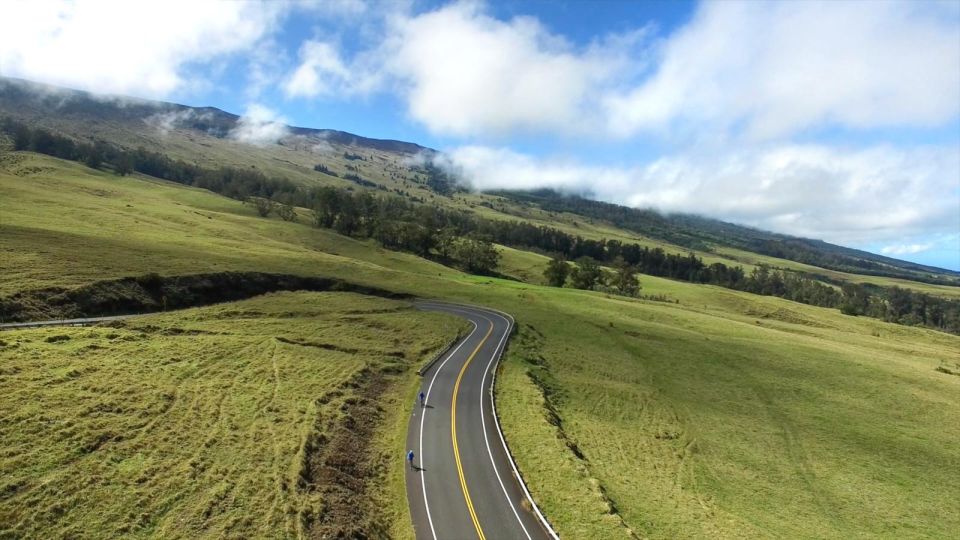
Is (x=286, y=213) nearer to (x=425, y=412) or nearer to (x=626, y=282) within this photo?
(x=626, y=282)

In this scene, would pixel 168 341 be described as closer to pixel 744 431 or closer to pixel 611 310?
pixel 744 431

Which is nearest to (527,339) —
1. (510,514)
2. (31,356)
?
(510,514)

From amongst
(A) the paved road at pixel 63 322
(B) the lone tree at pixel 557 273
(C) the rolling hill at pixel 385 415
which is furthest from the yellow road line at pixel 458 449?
(B) the lone tree at pixel 557 273

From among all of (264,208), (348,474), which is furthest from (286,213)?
(348,474)

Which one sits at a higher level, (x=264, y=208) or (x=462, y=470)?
(x=264, y=208)

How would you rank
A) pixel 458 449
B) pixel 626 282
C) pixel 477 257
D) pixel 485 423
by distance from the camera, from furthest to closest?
pixel 477 257 → pixel 626 282 → pixel 485 423 → pixel 458 449

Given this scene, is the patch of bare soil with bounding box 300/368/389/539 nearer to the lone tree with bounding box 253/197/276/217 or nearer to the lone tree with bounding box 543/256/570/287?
the lone tree with bounding box 543/256/570/287

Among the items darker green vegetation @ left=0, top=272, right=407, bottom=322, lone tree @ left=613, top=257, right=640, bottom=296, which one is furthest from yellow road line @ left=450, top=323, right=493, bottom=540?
lone tree @ left=613, top=257, right=640, bottom=296
